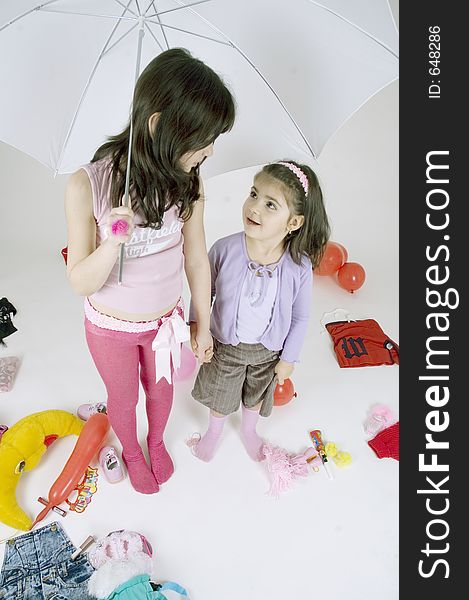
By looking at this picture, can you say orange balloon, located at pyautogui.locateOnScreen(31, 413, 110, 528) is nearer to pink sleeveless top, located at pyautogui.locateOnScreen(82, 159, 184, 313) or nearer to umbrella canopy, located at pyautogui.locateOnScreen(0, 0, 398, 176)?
pink sleeveless top, located at pyautogui.locateOnScreen(82, 159, 184, 313)

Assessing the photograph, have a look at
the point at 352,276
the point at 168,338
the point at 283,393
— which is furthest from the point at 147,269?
the point at 352,276

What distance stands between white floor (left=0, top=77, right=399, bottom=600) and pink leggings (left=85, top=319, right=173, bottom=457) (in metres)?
0.25

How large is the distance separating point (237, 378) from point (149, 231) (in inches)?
23.5

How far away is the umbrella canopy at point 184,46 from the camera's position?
129 cm

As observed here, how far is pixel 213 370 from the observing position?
68.6 inches

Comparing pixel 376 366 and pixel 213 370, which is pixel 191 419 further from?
pixel 376 366

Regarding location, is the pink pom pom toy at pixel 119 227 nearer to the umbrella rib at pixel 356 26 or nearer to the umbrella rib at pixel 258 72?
the umbrella rib at pixel 258 72

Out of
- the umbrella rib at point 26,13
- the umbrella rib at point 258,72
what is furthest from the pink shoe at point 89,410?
the umbrella rib at point 26,13

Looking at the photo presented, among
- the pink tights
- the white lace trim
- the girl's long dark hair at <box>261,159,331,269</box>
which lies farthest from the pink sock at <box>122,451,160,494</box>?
the girl's long dark hair at <box>261,159,331,269</box>

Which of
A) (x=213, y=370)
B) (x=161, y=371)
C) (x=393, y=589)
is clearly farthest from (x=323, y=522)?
(x=161, y=371)

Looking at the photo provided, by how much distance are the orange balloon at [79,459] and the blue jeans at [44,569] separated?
62 mm

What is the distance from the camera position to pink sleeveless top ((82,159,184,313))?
4.35 feet

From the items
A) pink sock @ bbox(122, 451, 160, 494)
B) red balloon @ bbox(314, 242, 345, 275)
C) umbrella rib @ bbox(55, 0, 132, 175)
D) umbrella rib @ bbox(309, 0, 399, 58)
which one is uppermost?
umbrella rib @ bbox(309, 0, 399, 58)

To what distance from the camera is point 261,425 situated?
2.06 meters
